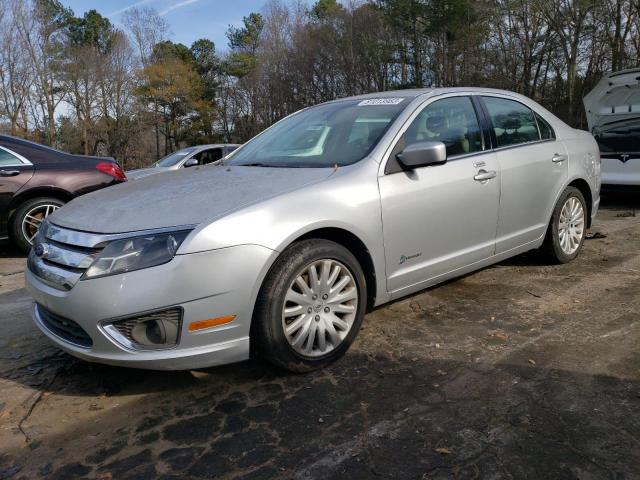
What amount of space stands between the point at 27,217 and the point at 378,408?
5192mm

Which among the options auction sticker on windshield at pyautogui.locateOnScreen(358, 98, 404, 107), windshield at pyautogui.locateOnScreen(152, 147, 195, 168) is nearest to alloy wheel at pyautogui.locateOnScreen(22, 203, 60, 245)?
auction sticker on windshield at pyautogui.locateOnScreen(358, 98, 404, 107)

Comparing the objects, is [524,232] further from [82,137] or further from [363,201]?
[82,137]

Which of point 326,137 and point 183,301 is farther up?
point 326,137

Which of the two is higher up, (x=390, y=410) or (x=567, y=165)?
(x=567, y=165)

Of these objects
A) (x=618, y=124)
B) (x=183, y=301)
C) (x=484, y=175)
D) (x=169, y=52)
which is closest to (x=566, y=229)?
(x=484, y=175)

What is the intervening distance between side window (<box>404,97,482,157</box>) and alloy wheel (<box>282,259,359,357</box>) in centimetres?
107

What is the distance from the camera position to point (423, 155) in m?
3.28

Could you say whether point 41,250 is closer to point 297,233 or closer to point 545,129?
point 297,233

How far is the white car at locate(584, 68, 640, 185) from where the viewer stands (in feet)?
25.4

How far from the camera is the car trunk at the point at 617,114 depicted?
7797 mm

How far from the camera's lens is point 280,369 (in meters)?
2.92

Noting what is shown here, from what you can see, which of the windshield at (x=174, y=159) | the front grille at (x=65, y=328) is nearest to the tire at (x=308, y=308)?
the front grille at (x=65, y=328)

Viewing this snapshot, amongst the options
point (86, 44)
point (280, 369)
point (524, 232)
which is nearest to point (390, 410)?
point (280, 369)

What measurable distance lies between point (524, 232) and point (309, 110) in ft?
6.61
